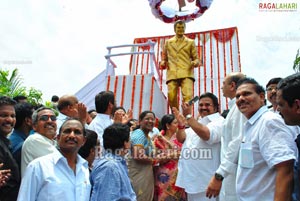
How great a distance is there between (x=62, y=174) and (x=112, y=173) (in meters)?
0.37

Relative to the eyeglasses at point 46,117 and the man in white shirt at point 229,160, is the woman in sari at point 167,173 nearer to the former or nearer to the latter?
the man in white shirt at point 229,160

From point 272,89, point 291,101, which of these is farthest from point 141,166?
point 291,101

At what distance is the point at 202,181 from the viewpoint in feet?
11.2

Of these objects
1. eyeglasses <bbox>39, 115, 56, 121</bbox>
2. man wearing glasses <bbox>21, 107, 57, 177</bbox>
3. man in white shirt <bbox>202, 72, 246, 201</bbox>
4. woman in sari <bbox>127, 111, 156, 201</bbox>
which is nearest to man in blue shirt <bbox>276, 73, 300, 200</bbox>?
man in white shirt <bbox>202, 72, 246, 201</bbox>

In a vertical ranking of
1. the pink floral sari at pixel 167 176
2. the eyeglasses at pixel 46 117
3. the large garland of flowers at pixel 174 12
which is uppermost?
the large garland of flowers at pixel 174 12

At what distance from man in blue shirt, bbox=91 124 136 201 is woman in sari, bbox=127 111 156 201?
3.55 ft

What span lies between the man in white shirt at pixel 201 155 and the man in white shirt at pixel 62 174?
1214 millimetres

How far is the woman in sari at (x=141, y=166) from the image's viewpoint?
3.82 meters

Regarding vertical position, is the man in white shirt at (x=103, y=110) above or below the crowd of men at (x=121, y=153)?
above

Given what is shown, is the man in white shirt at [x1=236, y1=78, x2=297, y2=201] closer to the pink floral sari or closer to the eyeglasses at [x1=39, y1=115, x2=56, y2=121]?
the eyeglasses at [x1=39, y1=115, x2=56, y2=121]

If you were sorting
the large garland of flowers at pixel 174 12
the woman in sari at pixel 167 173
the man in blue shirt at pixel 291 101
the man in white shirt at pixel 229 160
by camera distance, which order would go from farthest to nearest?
the large garland of flowers at pixel 174 12 → the woman in sari at pixel 167 173 → the man in white shirt at pixel 229 160 → the man in blue shirt at pixel 291 101

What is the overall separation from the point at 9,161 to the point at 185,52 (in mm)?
4835

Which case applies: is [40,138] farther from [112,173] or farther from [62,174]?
[112,173]

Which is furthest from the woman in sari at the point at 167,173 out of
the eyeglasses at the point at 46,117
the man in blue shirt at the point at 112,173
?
the eyeglasses at the point at 46,117
